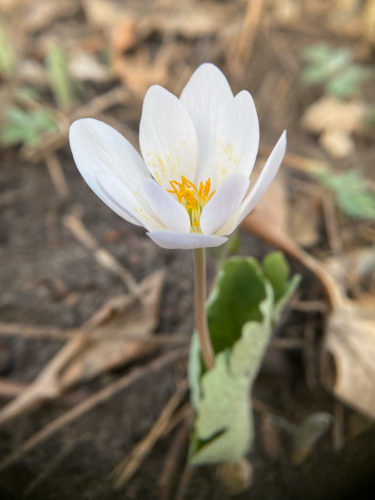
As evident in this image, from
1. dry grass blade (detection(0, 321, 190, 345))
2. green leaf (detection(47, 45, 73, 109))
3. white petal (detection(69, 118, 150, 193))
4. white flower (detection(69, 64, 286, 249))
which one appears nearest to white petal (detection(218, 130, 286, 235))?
white flower (detection(69, 64, 286, 249))

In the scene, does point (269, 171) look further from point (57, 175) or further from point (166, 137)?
point (57, 175)

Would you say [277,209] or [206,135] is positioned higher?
[206,135]

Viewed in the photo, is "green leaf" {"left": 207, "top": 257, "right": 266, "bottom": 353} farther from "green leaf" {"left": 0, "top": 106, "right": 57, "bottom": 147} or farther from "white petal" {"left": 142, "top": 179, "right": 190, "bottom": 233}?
"green leaf" {"left": 0, "top": 106, "right": 57, "bottom": 147}

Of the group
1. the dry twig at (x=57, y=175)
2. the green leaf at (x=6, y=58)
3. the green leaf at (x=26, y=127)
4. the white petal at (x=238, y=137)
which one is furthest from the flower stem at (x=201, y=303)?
the green leaf at (x=6, y=58)

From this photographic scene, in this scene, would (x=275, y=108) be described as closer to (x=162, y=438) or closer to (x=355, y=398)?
(x=355, y=398)

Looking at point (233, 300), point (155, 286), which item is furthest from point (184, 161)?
point (155, 286)

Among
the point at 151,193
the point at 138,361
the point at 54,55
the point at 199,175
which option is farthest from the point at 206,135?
the point at 54,55
